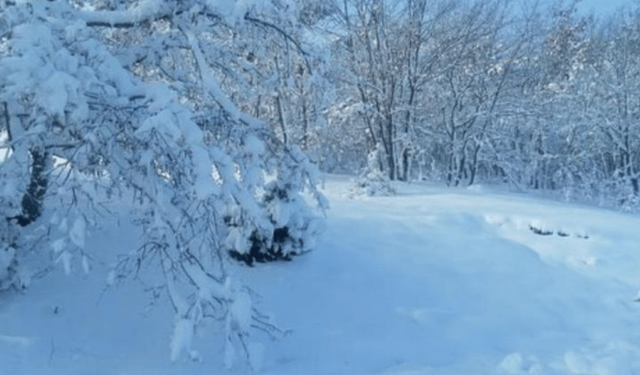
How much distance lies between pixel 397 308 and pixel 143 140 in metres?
3.77

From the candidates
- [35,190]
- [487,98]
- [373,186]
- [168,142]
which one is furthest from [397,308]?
[487,98]

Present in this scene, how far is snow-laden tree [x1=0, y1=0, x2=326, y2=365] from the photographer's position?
4309 millimetres

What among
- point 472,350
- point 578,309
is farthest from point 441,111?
point 472,350

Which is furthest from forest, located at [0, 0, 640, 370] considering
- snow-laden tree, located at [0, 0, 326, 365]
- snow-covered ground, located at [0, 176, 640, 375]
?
snow-covered ground, located at [0, 176, 640, 375]

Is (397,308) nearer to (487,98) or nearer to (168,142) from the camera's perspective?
(168,142)

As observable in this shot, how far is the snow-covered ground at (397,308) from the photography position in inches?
224

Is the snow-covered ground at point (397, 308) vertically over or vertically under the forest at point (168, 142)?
under

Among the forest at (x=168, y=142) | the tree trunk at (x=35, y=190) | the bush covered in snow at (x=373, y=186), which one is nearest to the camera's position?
the forest at (x=168, y=142)

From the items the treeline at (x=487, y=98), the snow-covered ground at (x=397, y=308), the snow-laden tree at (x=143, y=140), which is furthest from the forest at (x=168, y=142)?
the treeline at (x=487, y=98)

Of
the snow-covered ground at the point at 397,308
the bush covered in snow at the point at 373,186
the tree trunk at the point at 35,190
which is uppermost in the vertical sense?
the tree trunk at the point at 35,190

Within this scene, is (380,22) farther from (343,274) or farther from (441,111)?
(343,274)

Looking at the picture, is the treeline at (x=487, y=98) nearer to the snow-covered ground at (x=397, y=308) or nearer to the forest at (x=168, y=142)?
the forest at (x=168, y=142)

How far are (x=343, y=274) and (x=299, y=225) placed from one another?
806 millimetres

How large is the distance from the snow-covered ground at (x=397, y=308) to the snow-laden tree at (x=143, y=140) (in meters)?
0.44
